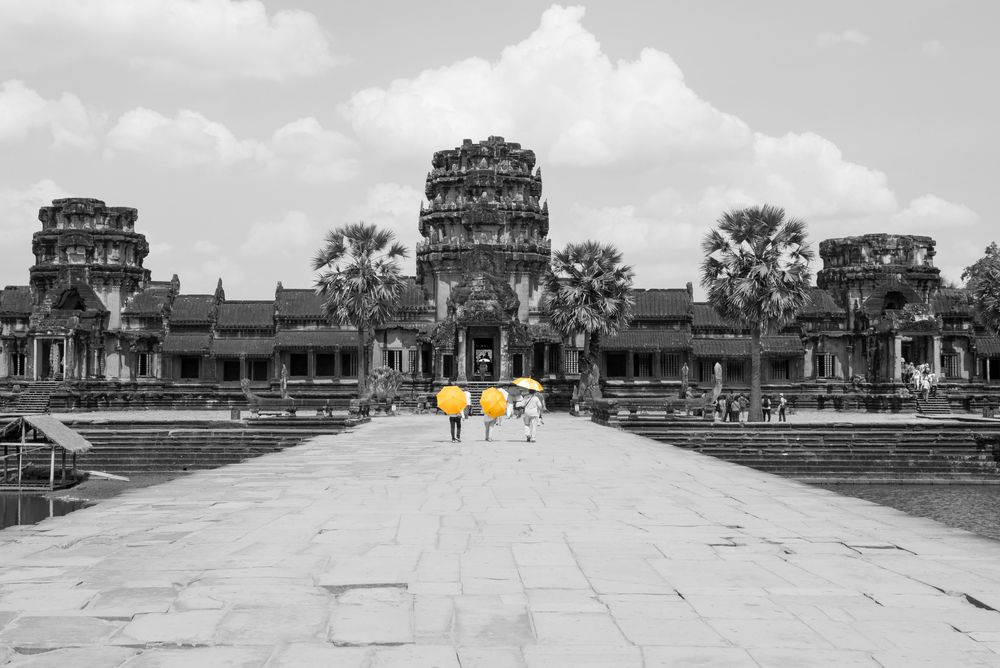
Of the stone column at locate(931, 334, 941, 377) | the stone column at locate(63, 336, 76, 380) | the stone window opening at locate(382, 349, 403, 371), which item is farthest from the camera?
the stone column at locate(63, 336, 76, 380)

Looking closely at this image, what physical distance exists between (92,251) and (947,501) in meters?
58.5

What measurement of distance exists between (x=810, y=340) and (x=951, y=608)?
56.9 m

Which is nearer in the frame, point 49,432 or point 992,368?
point 49,432

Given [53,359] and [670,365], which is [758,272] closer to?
[670,365]

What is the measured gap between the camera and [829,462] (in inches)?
1076

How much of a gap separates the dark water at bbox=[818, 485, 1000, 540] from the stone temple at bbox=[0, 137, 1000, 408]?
30.1 meters

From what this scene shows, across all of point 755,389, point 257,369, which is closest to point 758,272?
point 755,389

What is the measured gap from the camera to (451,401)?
84.7 ft

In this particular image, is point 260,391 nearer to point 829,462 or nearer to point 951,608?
point 829,462

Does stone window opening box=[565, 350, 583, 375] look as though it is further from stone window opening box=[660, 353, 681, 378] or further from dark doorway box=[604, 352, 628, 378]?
stone window opening box=[660, 353, 681, 378]

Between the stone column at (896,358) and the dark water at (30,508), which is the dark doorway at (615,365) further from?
the dark water at (30,508)

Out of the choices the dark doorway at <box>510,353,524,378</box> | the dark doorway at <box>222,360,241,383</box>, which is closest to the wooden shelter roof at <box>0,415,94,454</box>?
the dark doorway at <box>510,353,524,378</box>

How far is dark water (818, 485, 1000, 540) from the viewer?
18325 millimetres

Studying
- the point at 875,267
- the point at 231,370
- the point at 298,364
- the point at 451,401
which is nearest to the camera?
the point at 451,401
